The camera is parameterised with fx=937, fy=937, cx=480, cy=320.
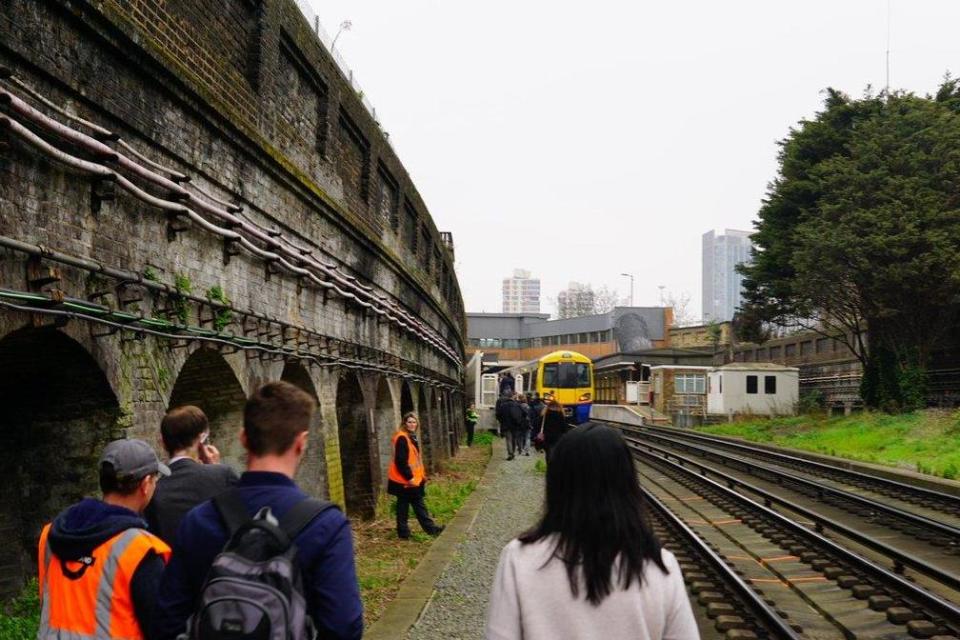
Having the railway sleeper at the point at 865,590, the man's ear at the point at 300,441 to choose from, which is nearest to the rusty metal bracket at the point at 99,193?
the man's ear at the point at 300,441

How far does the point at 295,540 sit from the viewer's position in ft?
8.54

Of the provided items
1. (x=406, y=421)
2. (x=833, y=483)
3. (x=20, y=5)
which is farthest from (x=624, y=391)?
(x=20, y=5)

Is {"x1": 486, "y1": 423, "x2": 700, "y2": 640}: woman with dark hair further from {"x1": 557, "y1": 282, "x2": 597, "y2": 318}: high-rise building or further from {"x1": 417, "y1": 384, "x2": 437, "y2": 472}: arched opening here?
{"x1": 557, "y1": 282, "x2": 597, "y2": 318}: high-rise building

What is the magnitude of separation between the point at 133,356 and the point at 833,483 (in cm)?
1460

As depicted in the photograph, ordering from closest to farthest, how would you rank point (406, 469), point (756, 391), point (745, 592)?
point (745, 592)
point (406, 469)
point (756, 391)

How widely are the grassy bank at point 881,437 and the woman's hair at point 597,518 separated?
1694 centimetres

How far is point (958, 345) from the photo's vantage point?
110 feet

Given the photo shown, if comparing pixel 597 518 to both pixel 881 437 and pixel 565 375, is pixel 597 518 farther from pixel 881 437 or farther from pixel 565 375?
pixel 565 375

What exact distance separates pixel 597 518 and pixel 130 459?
174 centimetres

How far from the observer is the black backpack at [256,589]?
2.45 meters

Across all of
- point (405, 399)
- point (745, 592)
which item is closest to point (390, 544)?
point (745, 592)

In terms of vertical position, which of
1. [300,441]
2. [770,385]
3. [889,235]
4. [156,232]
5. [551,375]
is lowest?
[300,441]

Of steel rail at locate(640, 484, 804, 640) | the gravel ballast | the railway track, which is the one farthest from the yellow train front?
steel rail at locate(640, 484, 804, 640)

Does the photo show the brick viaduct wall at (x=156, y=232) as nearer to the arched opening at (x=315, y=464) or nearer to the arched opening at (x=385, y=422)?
the arched opening at (x=315, y=464)
